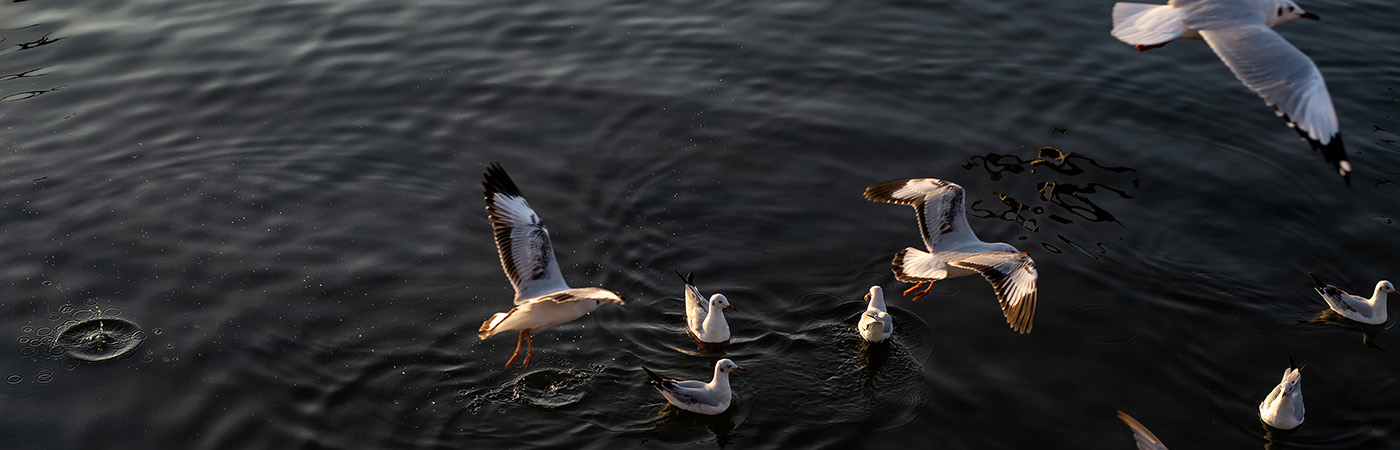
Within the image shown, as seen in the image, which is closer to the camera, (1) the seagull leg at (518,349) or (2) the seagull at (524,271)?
(2) the seagull at (524,271)

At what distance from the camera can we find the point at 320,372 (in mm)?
10234

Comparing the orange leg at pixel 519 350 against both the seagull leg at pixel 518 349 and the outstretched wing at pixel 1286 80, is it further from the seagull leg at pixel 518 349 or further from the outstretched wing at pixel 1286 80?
the outstretched wing at pixel 1286 80

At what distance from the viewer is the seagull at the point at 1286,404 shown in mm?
9312

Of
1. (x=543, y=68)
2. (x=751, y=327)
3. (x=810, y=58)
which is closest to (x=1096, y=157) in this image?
(x=810, y=58)

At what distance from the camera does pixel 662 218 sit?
1262 cm

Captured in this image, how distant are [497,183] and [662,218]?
2.67m

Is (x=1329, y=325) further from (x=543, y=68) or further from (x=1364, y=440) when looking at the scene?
(x=543, y=68)

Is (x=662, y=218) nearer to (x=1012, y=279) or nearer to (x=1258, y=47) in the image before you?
(x=1012, y=279)

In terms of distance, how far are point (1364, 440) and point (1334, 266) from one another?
3096 millimetres

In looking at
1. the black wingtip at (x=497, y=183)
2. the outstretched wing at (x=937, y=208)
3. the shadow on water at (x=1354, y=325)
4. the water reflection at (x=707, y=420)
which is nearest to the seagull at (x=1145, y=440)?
the water reflection at (x=707, y=420)

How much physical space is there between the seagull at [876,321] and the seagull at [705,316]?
1246 millimetres

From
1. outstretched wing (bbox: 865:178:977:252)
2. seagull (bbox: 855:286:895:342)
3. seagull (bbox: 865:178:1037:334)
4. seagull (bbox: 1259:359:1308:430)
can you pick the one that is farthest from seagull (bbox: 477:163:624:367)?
seagull (bbox: 1259:359:1308:430)

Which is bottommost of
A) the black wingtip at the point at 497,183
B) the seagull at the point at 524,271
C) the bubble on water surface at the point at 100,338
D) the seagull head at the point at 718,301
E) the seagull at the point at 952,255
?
the bubble on water surface at the point at 100,338

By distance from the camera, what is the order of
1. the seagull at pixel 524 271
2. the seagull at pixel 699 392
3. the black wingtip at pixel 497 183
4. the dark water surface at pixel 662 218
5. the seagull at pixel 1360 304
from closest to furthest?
the seagull at pixel 524 271
the seagull at pixel 699 392
the dark water surface at pixel 662 218
the black wingtip at pixel 497 183
the seagull at pixel 1360 304
